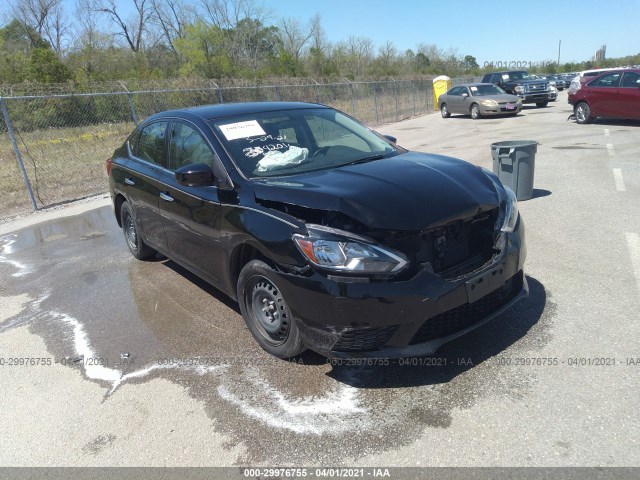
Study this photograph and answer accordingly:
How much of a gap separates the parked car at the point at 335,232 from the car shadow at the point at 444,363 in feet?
1.01

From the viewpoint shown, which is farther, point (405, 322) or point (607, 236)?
point (607, 236)

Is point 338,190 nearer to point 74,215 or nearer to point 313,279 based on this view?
point 313,279

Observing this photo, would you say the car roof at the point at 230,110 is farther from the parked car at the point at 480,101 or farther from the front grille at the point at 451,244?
the parked car at the point at 480,101

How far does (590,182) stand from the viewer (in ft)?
26.5

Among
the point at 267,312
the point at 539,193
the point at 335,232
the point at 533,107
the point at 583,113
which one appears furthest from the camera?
the point at 533,107

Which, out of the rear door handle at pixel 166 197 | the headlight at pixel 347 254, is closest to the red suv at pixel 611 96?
the rear door handle at pixel 166 197

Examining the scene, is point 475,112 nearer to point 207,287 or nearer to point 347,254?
point 207,287

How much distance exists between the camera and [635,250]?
16.4ft

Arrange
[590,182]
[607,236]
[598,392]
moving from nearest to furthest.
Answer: [598,392]
[607,236]
[590,182]

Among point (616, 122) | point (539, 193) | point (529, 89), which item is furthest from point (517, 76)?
point (539, 193)

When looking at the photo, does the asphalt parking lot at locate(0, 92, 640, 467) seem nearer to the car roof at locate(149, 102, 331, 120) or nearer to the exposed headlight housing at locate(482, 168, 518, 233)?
the exposed headlight housing at locate(482, 168, 518, 233)

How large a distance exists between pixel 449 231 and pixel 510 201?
34.1 inches

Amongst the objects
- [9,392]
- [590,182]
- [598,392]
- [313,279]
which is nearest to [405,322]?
[313,279]

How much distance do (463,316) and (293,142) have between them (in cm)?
196
